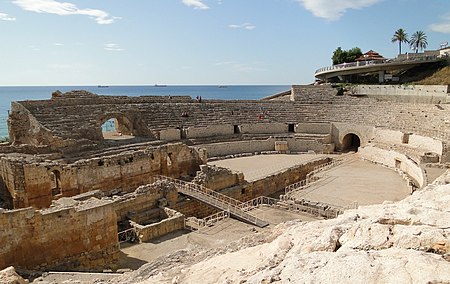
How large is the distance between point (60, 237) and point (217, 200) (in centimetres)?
690

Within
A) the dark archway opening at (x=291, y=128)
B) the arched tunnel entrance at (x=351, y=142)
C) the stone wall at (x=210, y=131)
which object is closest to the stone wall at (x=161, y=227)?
the stone wall at (x=210, y=131)

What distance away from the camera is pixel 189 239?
12.9 m

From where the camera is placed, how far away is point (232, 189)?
18.7 meters

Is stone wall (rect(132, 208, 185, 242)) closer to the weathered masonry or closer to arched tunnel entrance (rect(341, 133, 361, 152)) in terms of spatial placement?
the weathered masonry

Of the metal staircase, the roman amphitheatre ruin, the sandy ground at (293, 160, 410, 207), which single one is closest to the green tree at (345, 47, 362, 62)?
the roman amphitheatre ruin

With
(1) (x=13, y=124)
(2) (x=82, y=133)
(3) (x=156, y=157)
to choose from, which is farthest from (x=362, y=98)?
(1) (x=13, y=124)

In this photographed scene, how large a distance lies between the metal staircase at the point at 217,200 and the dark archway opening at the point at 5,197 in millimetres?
6477

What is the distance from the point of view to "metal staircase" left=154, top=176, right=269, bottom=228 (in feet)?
47.0

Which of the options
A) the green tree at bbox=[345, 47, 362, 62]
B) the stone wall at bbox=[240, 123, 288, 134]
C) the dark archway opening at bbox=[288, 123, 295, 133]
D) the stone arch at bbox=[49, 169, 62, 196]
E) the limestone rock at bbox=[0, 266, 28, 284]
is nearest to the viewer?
the limestone rock at bbox=[0, 266, 28, 284]

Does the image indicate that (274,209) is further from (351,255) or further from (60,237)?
(351,255)

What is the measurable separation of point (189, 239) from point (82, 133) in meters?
11.2

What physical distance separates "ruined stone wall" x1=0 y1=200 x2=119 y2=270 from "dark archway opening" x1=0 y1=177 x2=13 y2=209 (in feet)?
17.4

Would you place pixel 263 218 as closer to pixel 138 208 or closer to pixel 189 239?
pixel 189 239

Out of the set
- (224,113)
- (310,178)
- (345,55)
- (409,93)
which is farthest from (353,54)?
(310,178)
